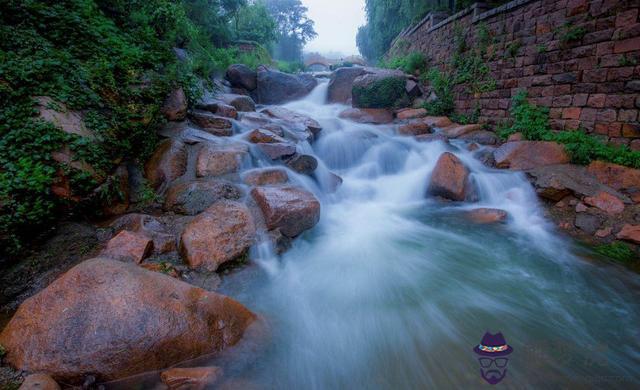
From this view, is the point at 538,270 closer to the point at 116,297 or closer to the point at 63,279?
the point at 116,297

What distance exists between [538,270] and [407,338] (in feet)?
7.40

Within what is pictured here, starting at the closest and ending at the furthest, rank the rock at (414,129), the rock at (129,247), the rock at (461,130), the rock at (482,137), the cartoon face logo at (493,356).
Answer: the cartoon face logo at (493,356), the rock at (129,247), the rock at (482,137), the rock at (461,130), the rock at (414,129)

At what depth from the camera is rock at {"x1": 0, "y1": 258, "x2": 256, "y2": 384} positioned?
194 cm

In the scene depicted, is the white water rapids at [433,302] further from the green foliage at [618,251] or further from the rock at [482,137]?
the rock at [482,137]

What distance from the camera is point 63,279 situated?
7.27 ft

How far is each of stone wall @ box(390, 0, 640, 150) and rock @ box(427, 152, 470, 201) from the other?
239cm

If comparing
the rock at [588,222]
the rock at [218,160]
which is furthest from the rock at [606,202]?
the rock at [218,160]

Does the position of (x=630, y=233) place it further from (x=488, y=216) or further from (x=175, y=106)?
(x=175, y=106)

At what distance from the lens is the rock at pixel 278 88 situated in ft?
39.3

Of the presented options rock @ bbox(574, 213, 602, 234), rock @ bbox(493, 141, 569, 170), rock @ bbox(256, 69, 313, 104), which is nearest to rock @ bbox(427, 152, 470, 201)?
rock @ bbox(493, 141, 569, 170)

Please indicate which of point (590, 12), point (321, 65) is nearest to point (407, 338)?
point (590, 12)

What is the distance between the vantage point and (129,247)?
313cm

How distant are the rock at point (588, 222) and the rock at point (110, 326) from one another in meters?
5.23

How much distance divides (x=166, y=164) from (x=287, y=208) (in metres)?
1.89
